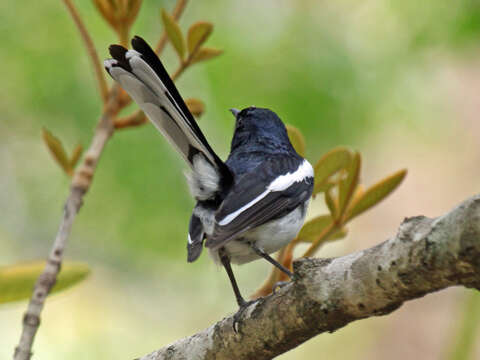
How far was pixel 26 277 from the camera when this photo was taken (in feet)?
7.09

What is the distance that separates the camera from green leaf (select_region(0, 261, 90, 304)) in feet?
6.96

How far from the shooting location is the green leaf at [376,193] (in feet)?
6.85

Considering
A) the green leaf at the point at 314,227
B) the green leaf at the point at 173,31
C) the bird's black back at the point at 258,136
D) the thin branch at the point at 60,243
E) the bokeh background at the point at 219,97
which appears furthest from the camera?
the bokeh background at the point at 219,97

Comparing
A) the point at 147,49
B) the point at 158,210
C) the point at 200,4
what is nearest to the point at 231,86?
the point at 200,4

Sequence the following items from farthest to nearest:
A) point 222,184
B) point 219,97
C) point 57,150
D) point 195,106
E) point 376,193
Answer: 1. point 219,97
2. point 222,184
3. point 195,106
4. point 57,150
5. point 376,193

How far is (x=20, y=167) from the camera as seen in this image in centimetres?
436

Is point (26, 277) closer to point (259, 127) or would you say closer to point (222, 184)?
point (222, 184)

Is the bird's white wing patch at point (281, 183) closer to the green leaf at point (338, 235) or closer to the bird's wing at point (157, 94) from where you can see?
the bird's wing at point (157, 94)

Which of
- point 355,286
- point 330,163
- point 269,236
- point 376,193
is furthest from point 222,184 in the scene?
point 355,286

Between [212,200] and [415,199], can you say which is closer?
[212,200]

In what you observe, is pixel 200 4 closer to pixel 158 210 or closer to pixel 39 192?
pixel 158 210

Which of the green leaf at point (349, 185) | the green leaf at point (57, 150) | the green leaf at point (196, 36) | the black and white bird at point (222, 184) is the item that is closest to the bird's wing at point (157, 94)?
the black and white bird at point (222, 184)

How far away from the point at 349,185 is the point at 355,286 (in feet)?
2.11

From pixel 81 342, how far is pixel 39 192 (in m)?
1.24
